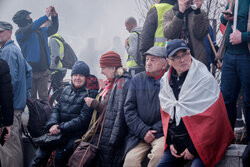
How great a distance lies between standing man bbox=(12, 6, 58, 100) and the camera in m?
5.75

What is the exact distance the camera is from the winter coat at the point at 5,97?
3.41 m

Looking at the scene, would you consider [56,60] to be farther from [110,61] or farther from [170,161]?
[170,161]

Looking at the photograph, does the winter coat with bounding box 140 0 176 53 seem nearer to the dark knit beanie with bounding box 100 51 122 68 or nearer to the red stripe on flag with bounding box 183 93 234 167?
the dark knit beanie with bounding box 100 51 122 68

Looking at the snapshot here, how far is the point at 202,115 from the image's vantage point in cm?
266

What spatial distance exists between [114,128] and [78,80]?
1.07m

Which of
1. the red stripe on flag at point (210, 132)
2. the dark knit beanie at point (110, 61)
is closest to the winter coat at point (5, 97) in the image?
the dark knit beanie at point (110, 61)

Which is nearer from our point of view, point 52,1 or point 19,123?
point 19,123

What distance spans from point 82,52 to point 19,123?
57.7 ft

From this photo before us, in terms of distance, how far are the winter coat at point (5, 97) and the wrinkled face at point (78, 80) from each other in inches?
41.8

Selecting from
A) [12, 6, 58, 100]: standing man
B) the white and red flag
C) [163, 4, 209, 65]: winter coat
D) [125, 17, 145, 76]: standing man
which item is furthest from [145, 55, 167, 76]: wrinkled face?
[12, 6, 58, 100]: standing man

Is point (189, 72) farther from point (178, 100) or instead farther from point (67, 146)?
point (67, 146)

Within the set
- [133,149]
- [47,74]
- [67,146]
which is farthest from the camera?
[47,74]

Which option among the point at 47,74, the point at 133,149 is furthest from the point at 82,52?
the point at 133,149

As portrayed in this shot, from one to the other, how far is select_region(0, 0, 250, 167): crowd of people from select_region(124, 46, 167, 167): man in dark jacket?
0.01m
